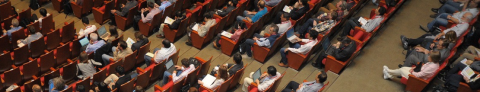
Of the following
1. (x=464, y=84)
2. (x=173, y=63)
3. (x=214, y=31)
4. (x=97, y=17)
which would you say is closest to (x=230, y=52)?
(x=214, y=31)

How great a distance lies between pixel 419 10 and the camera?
773 centimetres

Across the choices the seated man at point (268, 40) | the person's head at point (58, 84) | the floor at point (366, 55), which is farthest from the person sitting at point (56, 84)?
the seated man at point (268, 40)

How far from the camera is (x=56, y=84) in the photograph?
519cm

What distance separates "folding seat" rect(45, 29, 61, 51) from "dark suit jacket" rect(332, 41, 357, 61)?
11.4 ft

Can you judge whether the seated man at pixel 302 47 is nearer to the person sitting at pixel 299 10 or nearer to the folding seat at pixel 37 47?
the person sitting at pixel 299 10

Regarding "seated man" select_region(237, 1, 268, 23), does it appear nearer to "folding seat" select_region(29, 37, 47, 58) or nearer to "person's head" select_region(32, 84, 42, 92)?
"folding seat" select_region(29, 37, 47, 58)

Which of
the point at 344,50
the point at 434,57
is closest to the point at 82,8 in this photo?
the point at 344,50

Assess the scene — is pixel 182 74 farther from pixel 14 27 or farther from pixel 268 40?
pixel 14 27

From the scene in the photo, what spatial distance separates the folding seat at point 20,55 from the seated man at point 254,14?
277 centimetres

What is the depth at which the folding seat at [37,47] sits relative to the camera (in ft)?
20.1

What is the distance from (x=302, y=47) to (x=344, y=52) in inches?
19.9

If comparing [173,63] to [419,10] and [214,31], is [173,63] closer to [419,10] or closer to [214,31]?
[214,31]

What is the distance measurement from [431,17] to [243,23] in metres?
3.09

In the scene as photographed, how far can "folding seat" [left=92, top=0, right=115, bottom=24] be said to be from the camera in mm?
7145
